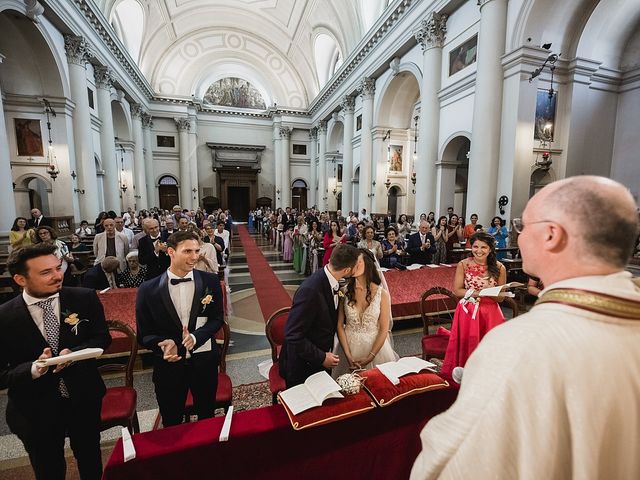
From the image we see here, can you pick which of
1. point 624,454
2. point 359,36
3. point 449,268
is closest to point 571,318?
point 624,454

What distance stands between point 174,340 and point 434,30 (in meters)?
12.5

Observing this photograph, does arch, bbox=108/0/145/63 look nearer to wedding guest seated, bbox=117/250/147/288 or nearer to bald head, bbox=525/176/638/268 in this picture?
wedding guest seated, bbox=117/250/147/288

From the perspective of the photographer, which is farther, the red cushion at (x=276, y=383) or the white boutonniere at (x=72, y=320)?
the red cushion at (x=276, y=383)

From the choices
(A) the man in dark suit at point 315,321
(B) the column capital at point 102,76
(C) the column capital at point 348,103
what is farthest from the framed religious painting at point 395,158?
(A) the man in dark suit at point 315,321

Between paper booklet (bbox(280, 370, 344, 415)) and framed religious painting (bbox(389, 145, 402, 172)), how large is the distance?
15025 millimetres

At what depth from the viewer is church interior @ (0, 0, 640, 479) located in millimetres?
6066

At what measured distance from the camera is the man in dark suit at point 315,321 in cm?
223

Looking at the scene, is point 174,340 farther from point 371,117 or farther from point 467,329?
point 371,117

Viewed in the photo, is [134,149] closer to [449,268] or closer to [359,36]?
[359,36]

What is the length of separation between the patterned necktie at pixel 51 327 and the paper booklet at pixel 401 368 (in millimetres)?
1975

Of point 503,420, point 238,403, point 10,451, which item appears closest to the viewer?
point 503,420

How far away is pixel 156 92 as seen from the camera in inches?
926

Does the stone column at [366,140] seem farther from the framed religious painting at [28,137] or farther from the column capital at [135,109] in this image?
the column capital at [135,109]

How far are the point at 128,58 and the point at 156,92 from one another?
7.32 meters
